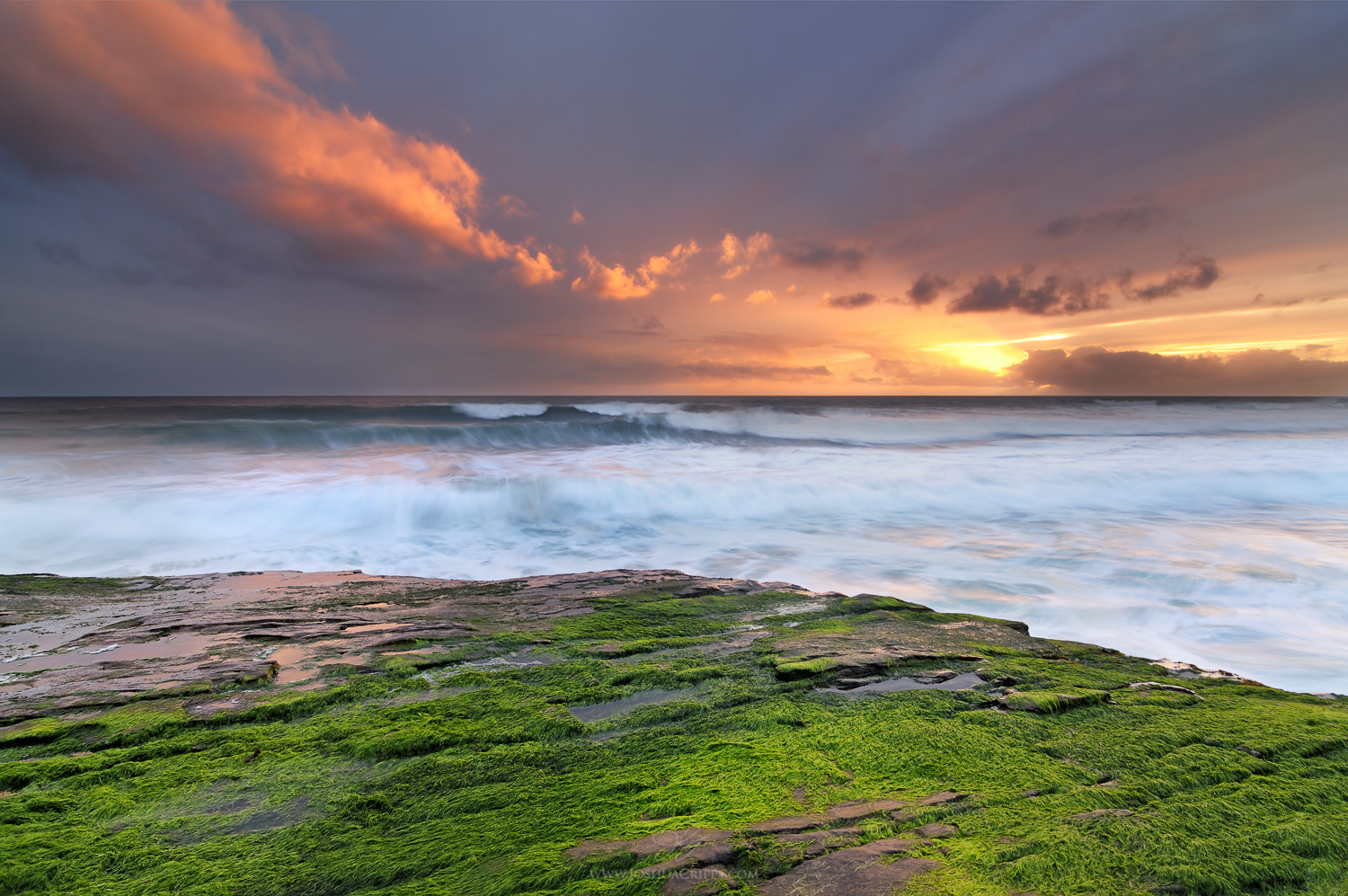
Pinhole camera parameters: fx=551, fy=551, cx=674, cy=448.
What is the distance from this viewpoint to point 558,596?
4555mm

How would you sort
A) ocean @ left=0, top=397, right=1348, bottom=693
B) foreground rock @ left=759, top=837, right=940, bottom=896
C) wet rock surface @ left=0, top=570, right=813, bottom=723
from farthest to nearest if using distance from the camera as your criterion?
ocean @ left=0, top=397, right=1348, bottom=693
wet rock surface @ left=0, top=570, right=813, bottom=723
foreground rock @ left=759, top=837, right=940, bottom=896

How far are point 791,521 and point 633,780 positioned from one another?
8.78 m

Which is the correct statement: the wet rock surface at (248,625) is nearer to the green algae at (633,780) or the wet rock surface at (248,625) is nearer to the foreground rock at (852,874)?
the green algae at (633,780)

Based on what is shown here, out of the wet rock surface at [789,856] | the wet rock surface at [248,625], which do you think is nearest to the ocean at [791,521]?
the wet rock surface at [248,625]

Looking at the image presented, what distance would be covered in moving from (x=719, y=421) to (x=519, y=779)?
97.6ft

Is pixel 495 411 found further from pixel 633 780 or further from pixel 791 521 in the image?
pixel 633 780

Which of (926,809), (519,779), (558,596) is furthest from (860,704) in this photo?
(558,596)

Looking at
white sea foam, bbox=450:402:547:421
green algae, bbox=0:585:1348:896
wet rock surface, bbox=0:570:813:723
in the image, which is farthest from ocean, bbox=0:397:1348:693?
white sea foam, bbox=450:402:547:421

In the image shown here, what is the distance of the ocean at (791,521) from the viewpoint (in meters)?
Answer: 5.83

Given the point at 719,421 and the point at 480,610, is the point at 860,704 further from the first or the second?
the point at 719,421

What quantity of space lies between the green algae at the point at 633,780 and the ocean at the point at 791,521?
328cm

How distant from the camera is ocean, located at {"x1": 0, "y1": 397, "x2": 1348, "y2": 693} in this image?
5828 mm

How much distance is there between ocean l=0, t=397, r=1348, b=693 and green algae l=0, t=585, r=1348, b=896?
328 centimetres

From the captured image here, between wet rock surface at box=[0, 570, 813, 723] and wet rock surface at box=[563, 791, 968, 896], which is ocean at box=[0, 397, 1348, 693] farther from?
wet rock surface at box=[563, 791, 968, 896]
